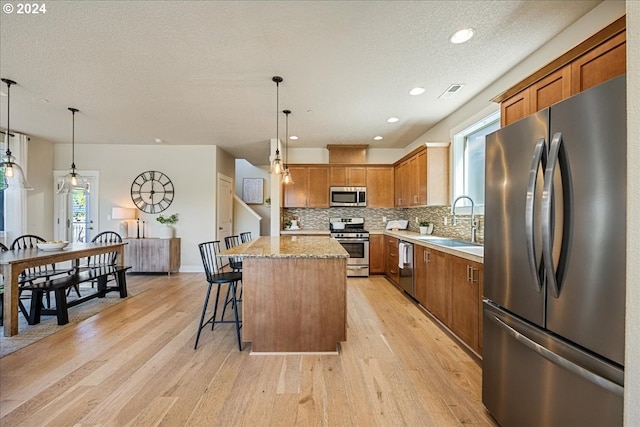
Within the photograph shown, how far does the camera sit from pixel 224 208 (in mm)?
6527

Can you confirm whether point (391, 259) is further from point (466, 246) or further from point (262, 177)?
point (262, 177)

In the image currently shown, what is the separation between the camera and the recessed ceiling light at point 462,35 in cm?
216

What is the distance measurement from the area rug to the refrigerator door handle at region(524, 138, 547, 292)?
3.97 metres

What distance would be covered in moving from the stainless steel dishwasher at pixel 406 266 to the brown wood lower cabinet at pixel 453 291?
234 mm

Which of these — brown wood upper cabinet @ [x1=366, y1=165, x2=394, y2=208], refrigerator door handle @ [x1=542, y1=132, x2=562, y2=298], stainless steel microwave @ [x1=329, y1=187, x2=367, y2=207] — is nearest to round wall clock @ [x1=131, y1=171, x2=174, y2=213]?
stainless steel microwave @ [x1=329, y1=187, x2=367, y2=207]

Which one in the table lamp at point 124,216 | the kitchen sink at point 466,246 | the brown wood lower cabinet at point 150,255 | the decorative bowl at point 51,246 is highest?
the table lamp at point 124,216

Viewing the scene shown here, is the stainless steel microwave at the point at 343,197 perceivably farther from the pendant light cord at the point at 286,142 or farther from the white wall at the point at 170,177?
the white wall at the point at 170,177

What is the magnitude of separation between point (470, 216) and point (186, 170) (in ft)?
17.6

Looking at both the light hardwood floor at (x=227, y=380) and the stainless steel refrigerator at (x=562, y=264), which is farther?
the light hardwood floor at (x=227, y=380)

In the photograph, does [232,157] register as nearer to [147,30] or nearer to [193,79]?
[193,79]

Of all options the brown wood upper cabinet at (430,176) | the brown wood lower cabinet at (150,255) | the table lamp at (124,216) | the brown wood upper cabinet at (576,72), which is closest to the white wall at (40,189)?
the table lamp at (124,216)

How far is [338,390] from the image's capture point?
6.40ft

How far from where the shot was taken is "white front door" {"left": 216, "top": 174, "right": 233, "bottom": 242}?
6.17 metres

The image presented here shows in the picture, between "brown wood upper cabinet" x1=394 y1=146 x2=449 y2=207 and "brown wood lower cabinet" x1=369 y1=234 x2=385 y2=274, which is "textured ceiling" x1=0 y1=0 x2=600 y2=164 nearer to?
"brown wood upper cabinet" x1=394 y1=146 x2=449 y2=207
